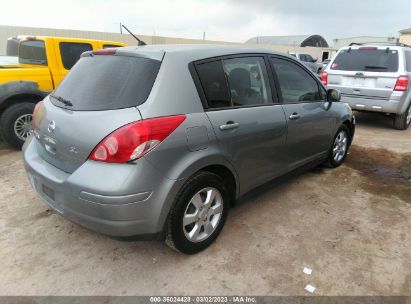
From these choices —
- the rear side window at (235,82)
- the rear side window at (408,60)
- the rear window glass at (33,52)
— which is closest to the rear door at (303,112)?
the rear side window at (235,82)

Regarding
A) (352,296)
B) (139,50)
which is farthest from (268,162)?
(139,50)

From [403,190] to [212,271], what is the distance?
293cm

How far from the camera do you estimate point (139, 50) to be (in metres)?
2.66

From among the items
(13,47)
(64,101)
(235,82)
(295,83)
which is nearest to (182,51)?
(235,82)

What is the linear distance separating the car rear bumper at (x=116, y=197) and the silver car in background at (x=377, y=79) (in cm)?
599

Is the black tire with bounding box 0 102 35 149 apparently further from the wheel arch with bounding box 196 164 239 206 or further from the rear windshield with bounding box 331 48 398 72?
the rear windshield with bounding box 331 48 398 72

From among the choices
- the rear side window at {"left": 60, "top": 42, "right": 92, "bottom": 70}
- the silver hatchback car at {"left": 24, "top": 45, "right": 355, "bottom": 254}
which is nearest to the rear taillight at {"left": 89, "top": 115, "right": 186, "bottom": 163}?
the silver hatchback car at {"left": 24, "top": 45, "right": 355, "bottom": 254}

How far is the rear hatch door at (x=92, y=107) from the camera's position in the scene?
231 centimetres

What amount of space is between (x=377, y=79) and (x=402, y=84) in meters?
0.46

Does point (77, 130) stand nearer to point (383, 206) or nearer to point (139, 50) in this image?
point (139, 50)

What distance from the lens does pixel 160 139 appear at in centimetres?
230

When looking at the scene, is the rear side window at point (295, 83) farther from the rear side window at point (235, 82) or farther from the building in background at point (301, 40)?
the building in background at point (301, 40)

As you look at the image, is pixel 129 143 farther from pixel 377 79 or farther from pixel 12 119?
pixel 377 79

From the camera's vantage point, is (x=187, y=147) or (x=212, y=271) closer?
(x=187, y=147)
